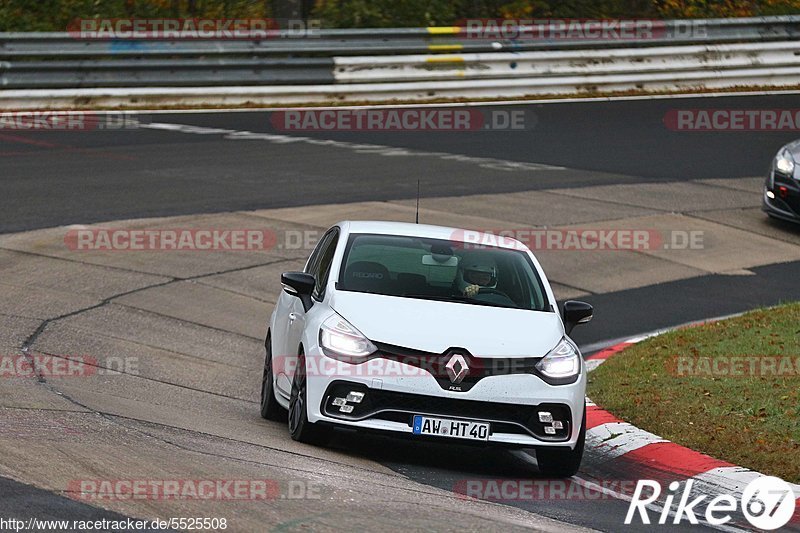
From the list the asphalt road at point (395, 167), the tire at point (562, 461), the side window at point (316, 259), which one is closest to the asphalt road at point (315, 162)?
the asphalt road at point (395, 167)

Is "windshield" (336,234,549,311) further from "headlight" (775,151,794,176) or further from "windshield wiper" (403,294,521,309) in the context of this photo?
"headlight" (775,151,794,176)

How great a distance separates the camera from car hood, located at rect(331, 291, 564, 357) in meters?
8.20

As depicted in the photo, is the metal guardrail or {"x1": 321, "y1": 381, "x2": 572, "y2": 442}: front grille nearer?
{"x1": 321, "y1": 381, "x2": 572, "y2": 442}: front grille

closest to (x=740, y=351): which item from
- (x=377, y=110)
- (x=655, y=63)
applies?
(x=377, y=110)

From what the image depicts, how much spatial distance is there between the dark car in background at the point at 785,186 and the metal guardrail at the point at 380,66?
28.6 feet

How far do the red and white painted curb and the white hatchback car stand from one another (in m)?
0.66

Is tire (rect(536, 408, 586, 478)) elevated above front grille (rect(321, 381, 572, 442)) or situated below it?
below

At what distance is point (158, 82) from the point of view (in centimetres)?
2411

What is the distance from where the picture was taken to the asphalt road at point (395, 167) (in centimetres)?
1534

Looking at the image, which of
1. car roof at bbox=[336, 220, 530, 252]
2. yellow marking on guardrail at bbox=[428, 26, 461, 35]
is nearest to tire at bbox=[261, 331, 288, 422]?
car roof at bbox=[336, 220, 530, 252]

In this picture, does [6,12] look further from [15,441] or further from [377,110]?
[15,441]

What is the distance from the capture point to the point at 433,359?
8.08m

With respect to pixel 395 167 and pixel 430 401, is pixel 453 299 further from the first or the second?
pixel 395 167

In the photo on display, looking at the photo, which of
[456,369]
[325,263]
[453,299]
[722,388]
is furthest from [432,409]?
[722,388]
